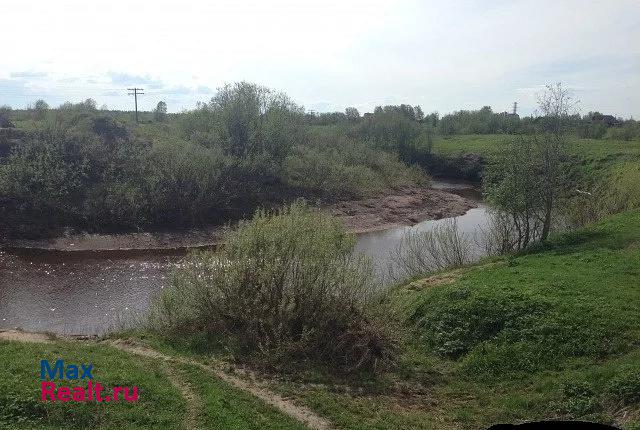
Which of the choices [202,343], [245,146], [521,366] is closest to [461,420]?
[521,366]

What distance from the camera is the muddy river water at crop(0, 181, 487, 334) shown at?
20078 mm

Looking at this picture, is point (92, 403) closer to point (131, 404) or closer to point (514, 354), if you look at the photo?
point (131, 404)

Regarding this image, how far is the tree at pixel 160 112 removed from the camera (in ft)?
251

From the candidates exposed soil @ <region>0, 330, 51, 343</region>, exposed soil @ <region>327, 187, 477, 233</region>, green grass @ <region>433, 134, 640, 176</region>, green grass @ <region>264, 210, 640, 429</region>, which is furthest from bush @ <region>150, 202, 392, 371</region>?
exposed soil @ <region>327, 187, 477, 233</region>

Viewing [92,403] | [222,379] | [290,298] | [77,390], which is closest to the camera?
[92,403]

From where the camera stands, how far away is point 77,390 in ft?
33.1

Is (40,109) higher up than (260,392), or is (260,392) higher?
(40,109)

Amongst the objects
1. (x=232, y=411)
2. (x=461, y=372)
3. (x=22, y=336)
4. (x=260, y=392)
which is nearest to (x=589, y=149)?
(x=461, y=372)

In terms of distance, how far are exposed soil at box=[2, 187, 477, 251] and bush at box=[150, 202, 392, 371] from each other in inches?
689

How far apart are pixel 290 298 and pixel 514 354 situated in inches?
229

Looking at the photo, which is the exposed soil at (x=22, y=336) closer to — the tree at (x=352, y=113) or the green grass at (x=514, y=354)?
the green grass at (x=514, y=354)

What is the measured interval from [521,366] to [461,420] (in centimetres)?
267

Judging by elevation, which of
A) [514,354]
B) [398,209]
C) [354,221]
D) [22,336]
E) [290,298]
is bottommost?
[22,336]

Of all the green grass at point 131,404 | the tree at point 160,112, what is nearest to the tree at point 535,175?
the green grass at point 131,404
